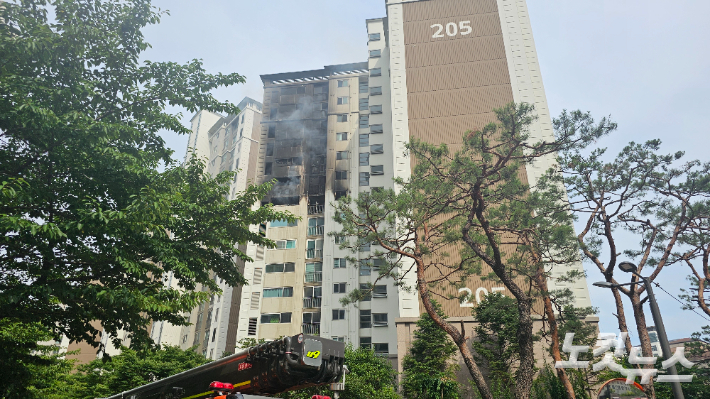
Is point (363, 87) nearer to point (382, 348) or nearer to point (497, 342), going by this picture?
point (382, 348)

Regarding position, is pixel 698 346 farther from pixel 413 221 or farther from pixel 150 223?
pixel 150 223

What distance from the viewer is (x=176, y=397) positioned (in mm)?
10828

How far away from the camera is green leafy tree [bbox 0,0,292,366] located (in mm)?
9289

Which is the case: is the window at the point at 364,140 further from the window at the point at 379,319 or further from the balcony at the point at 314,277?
the window at the point at 379,319

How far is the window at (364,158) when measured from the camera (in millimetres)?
44031

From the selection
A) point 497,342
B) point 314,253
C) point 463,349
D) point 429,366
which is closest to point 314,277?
point 314,253

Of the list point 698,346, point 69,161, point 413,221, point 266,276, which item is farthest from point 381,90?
point 69,161

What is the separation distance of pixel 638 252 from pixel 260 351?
57.5 feet

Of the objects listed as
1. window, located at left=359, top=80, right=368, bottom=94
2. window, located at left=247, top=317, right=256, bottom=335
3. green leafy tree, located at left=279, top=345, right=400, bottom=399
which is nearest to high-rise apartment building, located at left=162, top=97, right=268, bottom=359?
window, located at left=247, top=317, right=256, bottom=335

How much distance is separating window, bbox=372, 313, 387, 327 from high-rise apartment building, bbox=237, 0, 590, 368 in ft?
0.34

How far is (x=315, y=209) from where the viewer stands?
4359cm

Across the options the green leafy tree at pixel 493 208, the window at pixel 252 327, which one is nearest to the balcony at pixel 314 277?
the window at pixel 252 327

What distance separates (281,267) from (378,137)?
15887 millimetres

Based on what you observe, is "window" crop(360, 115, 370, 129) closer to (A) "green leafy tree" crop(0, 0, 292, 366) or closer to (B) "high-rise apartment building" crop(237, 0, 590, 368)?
(B) "high-rise apartment building" crop(237, 0, 590, 368)
